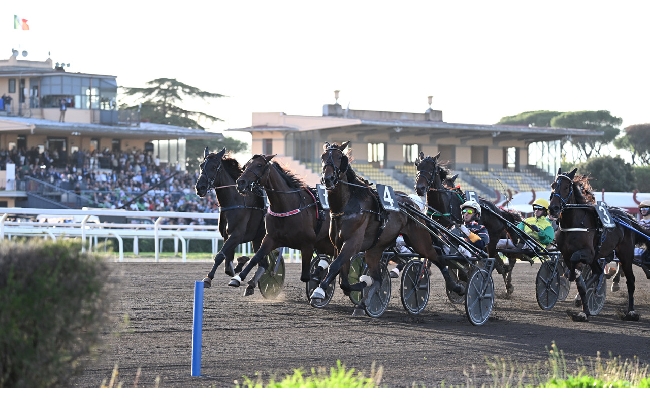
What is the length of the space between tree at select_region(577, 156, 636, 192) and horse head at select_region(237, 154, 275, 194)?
33765 mm

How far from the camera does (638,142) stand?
217 feet

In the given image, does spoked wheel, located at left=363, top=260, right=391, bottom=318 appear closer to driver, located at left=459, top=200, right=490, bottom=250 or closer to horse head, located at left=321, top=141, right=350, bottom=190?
horse head, located at left=321, top=141, right=350, bottom=190

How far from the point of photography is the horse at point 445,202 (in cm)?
1166

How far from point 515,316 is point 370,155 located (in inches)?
1127

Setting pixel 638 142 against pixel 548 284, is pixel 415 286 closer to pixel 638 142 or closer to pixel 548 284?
pixel 548 284

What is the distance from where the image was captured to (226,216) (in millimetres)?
12445

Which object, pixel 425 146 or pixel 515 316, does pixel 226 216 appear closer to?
pixel 515 316

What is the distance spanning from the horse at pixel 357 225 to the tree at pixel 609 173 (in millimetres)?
34110

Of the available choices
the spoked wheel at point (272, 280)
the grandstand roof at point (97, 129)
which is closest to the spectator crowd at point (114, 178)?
the grandstand roof at point (97, 129)

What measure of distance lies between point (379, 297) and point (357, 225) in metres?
1.04

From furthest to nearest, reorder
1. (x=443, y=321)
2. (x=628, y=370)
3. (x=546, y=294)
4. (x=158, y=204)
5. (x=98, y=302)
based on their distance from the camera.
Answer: (x=158, y=204)
(x=546, y=294)
(x=443, y=321)
(x=628, y=370)
(x=98, y=302)

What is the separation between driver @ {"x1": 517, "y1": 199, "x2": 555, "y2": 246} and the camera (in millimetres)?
13008

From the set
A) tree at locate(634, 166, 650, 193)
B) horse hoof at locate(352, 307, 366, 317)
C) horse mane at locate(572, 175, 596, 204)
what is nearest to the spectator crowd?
horse mane at locate(572, 175, 596, 204)

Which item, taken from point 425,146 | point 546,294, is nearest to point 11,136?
point 425,146
